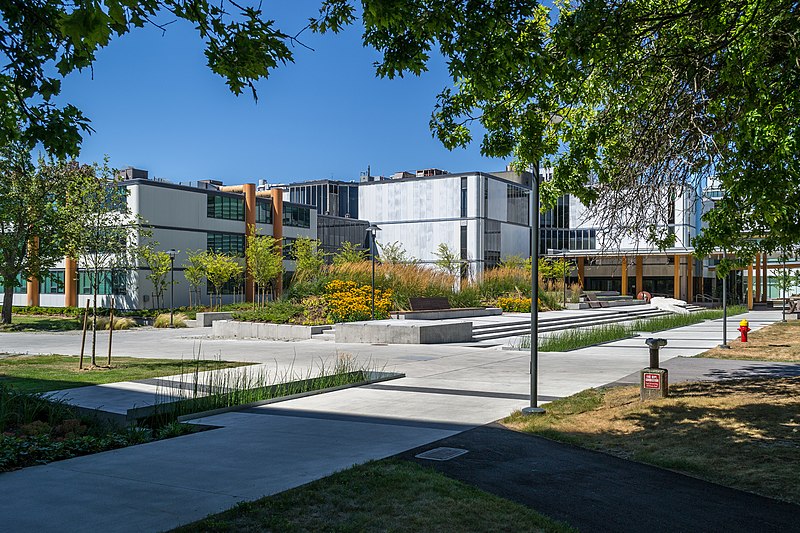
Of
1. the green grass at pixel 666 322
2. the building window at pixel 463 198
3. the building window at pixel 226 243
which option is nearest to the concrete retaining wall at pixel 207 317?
the building window at pixel 226 243

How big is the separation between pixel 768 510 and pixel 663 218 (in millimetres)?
6820

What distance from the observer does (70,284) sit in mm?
47469

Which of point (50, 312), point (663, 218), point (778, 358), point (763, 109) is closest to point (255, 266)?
point (50, 312)

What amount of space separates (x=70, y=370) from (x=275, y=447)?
9105 mm

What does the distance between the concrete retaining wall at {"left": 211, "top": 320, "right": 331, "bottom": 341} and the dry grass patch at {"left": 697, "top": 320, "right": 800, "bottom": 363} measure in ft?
42.8

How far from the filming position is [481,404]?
37.5 ft

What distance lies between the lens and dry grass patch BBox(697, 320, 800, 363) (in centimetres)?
1866

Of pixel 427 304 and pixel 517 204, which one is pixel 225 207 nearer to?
pixel 427 304

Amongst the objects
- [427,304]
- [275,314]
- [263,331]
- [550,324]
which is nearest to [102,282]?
[275,314]

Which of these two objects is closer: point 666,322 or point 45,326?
point 45,326

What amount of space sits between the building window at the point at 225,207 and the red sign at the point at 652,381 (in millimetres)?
42997

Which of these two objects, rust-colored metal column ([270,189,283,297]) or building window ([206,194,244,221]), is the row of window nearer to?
building window ([206,194,244,221])

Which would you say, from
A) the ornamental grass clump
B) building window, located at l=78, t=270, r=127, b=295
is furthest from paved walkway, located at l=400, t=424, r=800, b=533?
building window, located at l=78, t=270, r=127, b=295

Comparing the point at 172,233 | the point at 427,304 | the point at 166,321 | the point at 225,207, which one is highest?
the point at 225,207
